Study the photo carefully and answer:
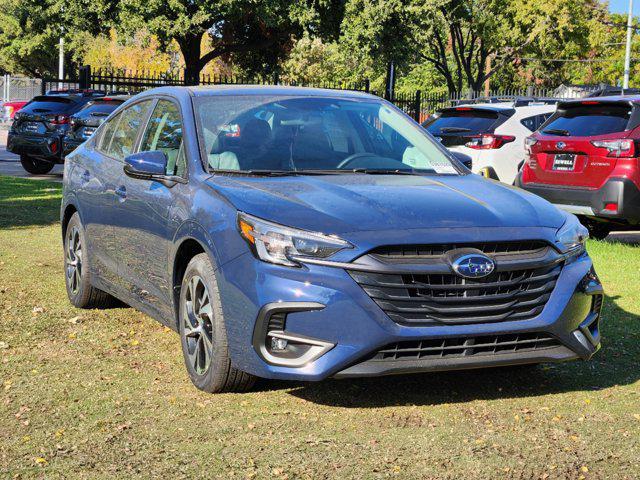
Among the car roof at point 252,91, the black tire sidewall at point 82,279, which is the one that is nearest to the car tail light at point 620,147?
the car roof at point 252,91

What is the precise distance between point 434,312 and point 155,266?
6.36ft

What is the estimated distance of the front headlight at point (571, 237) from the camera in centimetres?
527

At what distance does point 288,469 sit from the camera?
14.0 ft

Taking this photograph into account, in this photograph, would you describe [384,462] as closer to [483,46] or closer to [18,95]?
[483,46]

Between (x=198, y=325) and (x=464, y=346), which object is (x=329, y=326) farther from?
(x=198, y=325)

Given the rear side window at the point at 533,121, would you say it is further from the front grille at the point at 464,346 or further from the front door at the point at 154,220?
the front grille at the point at 464,346

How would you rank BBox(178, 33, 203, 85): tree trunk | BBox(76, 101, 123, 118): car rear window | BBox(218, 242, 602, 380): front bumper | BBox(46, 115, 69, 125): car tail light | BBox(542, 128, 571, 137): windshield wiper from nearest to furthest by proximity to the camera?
BBox(218, 242, 602, 380): front bumper, BBox(542, 128, 571, 137): windshield wiper, BBox(76, 101, 123, 118): car rear window, BBox(46, 115, 69, 125): car tail light, BBox(178, 33, 203, 85): tree trunk

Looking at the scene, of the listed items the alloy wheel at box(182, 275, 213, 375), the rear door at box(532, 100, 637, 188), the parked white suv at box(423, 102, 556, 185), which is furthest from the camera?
the parked white suv at box(423, 102, 556, 185)

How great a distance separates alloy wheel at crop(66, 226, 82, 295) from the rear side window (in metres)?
9.03

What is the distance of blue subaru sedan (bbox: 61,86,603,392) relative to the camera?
4809 millimetres

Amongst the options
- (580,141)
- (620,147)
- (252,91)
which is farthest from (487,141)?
(252,91)

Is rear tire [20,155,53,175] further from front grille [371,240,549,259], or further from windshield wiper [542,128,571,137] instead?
front grille [371,240,549,259]

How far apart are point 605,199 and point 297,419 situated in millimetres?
6967

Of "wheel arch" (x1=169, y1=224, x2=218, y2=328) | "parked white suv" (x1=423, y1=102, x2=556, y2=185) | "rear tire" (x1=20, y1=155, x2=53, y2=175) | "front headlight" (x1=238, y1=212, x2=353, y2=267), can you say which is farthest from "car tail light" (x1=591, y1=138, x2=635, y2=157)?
"rear tire" (x1=20, y1=155, x2=53, y2=175)
